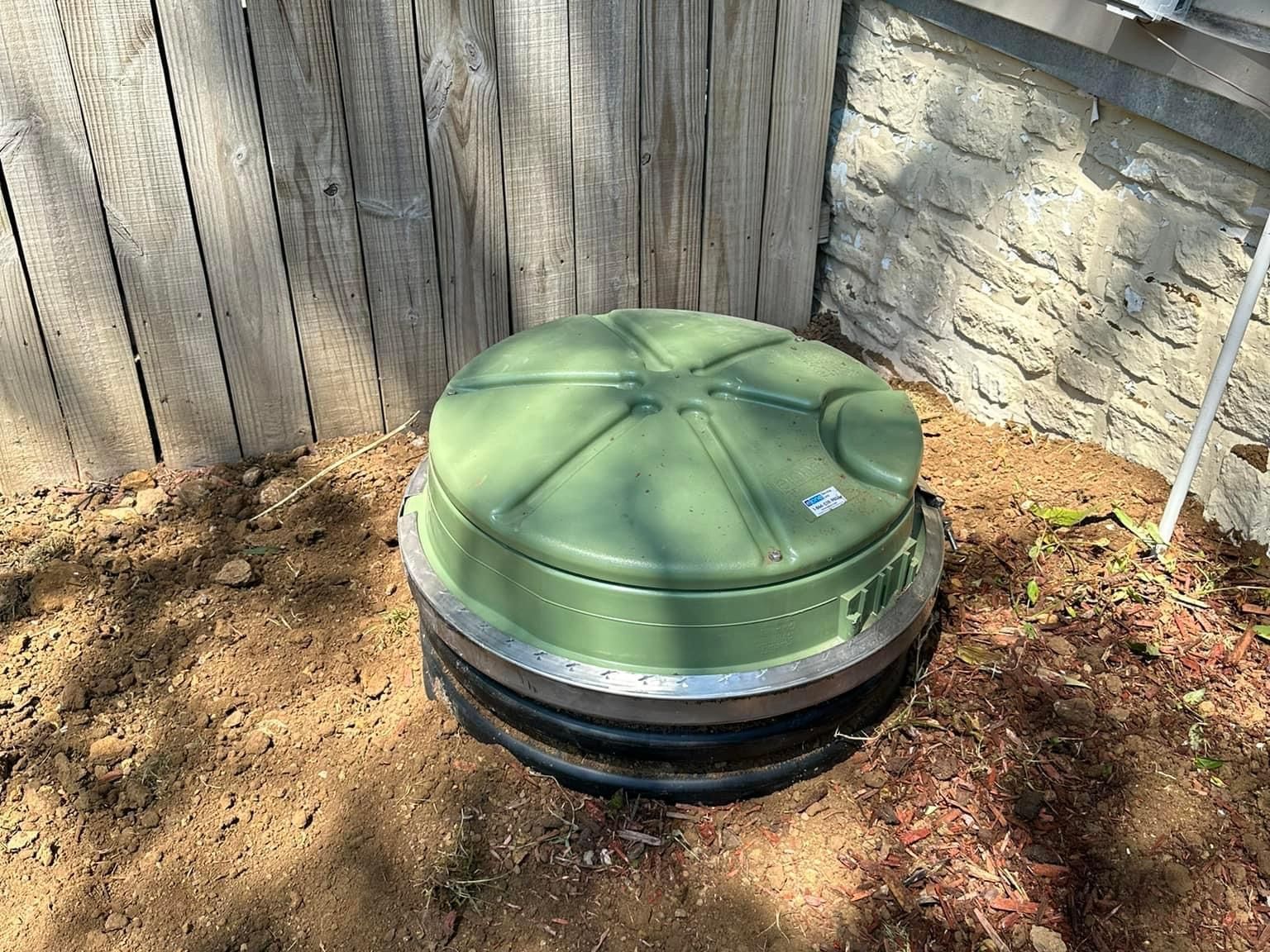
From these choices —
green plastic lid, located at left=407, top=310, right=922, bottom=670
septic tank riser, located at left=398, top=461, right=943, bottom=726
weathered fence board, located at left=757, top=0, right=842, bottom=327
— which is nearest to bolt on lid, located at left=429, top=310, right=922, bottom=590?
green plastic lid, located at left=407, top=310, right=922, bottom=670

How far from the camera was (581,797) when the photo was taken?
2076mm

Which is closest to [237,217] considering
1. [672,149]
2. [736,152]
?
[672,149]

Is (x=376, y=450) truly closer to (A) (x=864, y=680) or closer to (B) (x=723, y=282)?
(B) (x=723, y=282)

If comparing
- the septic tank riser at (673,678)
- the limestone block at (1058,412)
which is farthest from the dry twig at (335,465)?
the limestone block at (1058,412)

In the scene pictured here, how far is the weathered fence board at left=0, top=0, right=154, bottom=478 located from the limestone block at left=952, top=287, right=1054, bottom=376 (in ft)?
7.33

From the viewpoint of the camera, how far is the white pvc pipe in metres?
2.14

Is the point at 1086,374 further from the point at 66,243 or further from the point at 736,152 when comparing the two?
the point at 66,243

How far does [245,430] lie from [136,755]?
1.05m

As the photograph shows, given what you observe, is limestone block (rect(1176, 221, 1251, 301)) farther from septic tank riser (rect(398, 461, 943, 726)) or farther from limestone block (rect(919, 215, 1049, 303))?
septic tank riser (rect(398, 461, 943, 726))

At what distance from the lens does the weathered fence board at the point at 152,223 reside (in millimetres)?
2402

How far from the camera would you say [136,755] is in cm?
218

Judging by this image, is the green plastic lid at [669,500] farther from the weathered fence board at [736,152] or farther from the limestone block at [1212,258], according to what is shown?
the weathered fence board at [736,152]

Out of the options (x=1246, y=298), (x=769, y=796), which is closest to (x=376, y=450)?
(x=769, y=796)

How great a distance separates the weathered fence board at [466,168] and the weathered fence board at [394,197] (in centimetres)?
4
